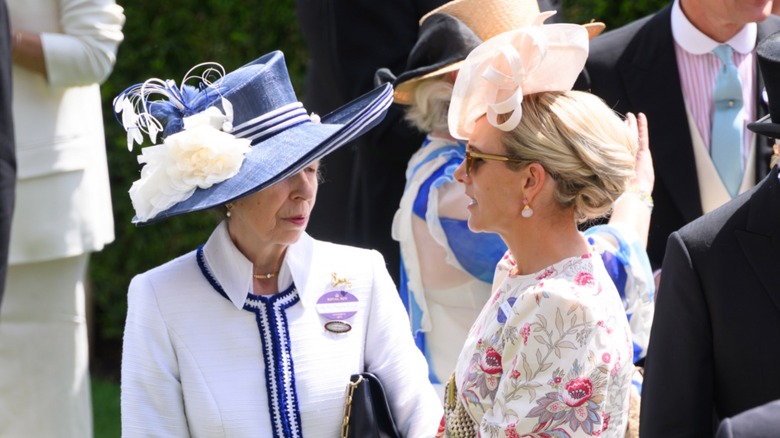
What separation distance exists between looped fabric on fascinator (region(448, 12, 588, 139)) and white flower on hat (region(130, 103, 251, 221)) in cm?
56

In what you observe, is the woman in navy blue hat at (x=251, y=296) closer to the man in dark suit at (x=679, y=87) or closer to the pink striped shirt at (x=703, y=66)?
the man in dark suit at (x=679, y=87)

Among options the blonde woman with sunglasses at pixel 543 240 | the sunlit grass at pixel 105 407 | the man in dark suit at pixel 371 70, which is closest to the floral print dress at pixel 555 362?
the blonde woman with sunglasses at pixel 543 240

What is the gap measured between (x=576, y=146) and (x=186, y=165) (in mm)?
892

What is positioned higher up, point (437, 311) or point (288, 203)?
point (288, 203)

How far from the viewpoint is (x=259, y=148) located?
10.1ft

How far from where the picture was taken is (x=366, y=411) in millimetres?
2975

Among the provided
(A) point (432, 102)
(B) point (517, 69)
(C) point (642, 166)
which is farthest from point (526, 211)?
(A) point (432, 102)

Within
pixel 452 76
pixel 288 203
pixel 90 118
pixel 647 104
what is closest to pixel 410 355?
pixel 288 203

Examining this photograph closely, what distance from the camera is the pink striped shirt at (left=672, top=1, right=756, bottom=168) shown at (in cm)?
444

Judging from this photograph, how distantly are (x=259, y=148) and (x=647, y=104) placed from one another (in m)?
1.83

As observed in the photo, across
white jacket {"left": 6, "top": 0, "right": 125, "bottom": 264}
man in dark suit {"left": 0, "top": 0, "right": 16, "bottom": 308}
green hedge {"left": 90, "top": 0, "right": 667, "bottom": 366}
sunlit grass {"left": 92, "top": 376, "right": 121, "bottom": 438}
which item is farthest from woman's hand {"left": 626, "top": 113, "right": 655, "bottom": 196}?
sunlit grass {"left": 92, "top": 376, "right": 121, "bottom": 438}

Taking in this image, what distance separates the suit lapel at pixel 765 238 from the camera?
2729 mm

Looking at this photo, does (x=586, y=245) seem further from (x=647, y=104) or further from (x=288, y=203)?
(x=647, y=104)

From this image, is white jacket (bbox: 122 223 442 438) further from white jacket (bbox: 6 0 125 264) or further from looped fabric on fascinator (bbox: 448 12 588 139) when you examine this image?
white jacket (bbox: 6 0 125 264)
